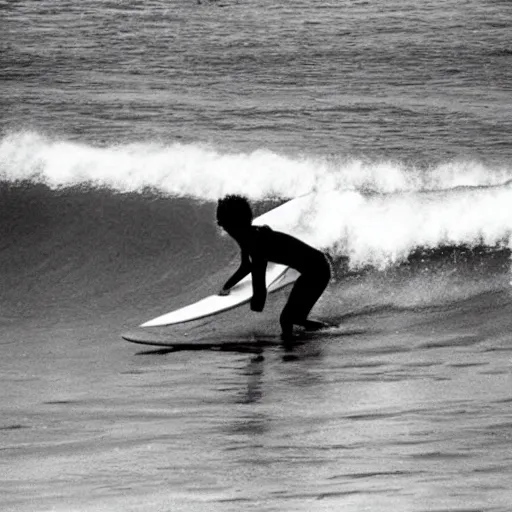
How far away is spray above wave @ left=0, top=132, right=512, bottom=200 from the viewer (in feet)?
46.0

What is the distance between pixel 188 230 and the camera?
12.2m

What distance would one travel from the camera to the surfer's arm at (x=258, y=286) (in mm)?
7504

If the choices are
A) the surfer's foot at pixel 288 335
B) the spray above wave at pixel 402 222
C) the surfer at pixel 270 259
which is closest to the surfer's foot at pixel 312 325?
the surfer at pixel 270 259

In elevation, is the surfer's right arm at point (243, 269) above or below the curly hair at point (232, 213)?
below

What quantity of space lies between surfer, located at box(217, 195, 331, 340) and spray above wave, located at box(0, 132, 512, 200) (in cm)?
535

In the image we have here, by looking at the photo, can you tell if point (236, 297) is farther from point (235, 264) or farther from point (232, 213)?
point (235, 264)

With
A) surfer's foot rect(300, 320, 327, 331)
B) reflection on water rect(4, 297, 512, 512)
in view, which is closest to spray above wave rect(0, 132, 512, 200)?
surfer's foot rect(300, 320, 327, 331)

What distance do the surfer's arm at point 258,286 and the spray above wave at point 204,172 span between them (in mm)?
5819

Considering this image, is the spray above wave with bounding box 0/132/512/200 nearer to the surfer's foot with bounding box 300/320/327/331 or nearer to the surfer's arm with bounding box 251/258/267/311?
the surfer's foot with bounding box 300/320/327/331

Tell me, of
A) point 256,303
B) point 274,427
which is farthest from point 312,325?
point 274,427

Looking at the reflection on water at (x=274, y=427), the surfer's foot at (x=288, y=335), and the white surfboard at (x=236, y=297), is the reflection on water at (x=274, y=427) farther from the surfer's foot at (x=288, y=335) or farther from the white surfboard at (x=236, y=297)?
the white surfboard at (x=236, y=297)

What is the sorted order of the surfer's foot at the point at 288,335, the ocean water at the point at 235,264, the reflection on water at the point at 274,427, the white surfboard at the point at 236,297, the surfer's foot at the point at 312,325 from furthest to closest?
the white surfboard at the point at 236,297, the surfer's foot at the point at 312,325, the surfer's foot at the point at 288,335, the ocean water at the point at 235,264, the reflection on water at the point at 274,427

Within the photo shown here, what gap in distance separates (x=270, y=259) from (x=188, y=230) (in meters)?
4.45

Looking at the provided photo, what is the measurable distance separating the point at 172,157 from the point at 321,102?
7826 mm
